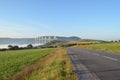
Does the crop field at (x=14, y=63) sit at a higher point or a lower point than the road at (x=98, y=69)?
lower

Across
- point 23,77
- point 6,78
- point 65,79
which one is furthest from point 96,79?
point 6,78

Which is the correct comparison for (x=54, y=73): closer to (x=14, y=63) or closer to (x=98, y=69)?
(x=98, y=69)

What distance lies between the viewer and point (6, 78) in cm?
1562

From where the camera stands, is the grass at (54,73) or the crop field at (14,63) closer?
the grass at (54,73)

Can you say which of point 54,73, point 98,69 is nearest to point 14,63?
point 98,69

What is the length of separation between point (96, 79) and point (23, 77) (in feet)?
17.9

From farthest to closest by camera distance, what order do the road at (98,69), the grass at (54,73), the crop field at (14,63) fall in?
the crop field at (14,63), the grass at (54,73), the road at (98,69)

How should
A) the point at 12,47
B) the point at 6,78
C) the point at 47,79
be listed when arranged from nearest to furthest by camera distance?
the point at 47,79 → the point at 6,78 → the point at 12,47

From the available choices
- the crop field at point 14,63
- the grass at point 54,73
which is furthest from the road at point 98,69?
the crop field at point 14,63

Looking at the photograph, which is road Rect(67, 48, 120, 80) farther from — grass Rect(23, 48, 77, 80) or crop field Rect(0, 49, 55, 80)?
crop field Rect(0, 49, 55, 80)

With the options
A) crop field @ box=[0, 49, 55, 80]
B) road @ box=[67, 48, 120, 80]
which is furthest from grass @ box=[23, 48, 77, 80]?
crop field @ box=[0, 49, 55, 80]

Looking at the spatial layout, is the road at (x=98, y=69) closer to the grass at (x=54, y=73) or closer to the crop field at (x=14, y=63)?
the grass at (x=54, y=73)

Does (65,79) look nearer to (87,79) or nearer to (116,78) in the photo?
(87,79)

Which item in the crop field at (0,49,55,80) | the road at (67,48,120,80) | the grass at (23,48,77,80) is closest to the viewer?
the road at (67,48,120,80)
